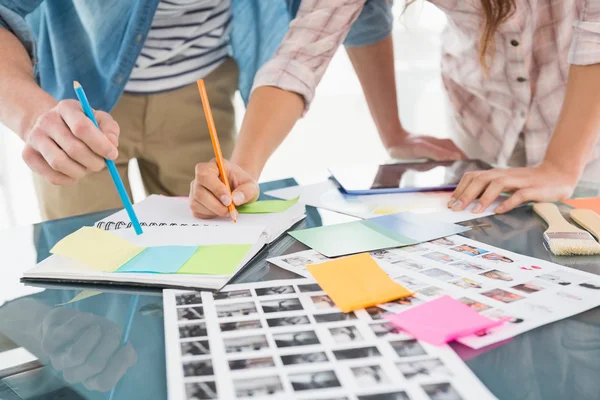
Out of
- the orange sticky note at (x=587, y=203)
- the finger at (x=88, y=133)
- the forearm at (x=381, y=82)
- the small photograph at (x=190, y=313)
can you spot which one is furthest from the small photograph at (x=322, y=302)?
the forearm at (x=381, y=82)

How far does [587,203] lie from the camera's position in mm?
827

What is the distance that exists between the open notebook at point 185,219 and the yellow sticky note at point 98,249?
0.23ft

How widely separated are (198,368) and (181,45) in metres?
0.74

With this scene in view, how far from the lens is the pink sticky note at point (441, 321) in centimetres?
46

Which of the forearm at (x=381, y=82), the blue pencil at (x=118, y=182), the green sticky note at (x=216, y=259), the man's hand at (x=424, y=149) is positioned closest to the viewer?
the green sticky note at (x=216, y=259)

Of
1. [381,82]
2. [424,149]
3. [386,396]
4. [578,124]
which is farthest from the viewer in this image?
[381,82]

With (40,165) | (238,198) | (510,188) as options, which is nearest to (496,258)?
(510,188)

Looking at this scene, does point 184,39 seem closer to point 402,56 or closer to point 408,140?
point 408,140

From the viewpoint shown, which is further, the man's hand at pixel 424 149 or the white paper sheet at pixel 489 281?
the man's hand at pixel 424 149

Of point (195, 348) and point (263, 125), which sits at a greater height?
point (263, 125)

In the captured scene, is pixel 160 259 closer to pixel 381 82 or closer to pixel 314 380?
pixel 314 380

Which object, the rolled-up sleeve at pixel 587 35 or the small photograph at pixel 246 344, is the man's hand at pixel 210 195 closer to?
the small photograph at pixel 246 344

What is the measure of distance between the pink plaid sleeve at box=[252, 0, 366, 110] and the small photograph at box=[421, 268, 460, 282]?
496 millimetres

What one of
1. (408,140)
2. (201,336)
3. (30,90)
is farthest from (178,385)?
(408,140)
